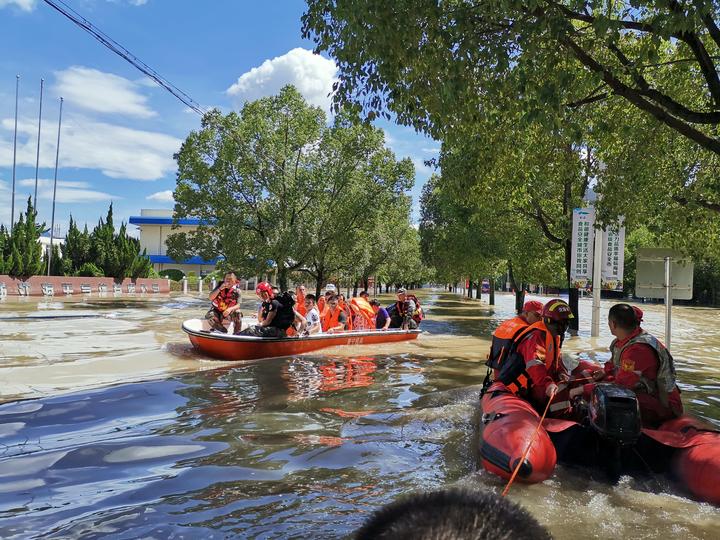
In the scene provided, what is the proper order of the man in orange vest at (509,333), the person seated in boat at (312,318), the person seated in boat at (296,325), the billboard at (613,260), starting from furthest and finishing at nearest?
the billboard at (613,260), the person seated in boat at (312,318), the person seated in boat at (296,325), the man in orange vest at (509,333)

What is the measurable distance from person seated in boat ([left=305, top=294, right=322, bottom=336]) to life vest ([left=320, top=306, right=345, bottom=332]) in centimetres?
86

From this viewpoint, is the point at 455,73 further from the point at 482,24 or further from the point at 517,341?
the point at 517,341

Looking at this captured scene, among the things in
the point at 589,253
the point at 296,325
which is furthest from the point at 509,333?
the point at 589,253

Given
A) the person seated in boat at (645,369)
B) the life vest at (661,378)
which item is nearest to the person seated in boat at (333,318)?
the person seated in boat at (645,369)

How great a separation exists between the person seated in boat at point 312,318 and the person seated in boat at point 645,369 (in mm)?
9312

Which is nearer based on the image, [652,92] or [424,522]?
[424,522]

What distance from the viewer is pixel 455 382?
418 inches

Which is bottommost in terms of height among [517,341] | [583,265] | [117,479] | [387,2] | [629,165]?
[117,479]

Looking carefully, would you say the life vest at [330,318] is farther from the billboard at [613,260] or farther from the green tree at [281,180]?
the green tree at [281,180]

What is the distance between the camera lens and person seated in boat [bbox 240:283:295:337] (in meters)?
12.9

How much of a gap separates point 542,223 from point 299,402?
1520 cm

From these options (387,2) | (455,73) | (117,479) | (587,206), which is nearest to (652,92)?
(455,73)

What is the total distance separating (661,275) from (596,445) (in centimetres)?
Result: 577

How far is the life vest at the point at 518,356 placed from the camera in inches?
232
